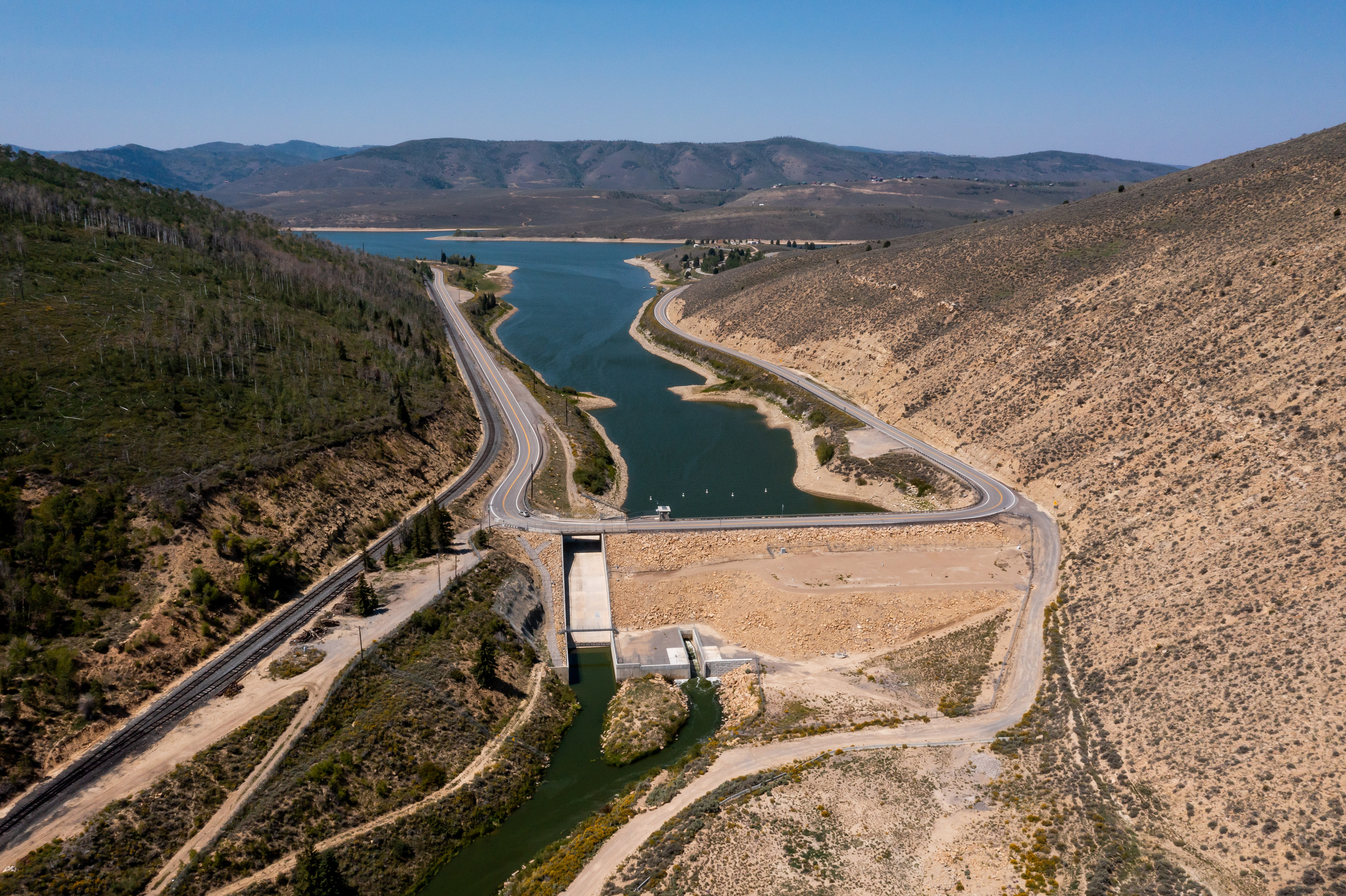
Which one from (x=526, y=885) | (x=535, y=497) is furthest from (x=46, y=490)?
(x=526, y=885)

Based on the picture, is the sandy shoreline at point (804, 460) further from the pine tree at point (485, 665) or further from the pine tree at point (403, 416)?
the pine tree at point (485, 665)

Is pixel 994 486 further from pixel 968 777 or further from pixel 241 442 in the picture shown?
pixel 241 442

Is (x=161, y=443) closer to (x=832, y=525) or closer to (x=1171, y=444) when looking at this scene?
(x=832, y=525)

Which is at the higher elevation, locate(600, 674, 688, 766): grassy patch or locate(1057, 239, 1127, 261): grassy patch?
locate(1057, 239, 1127, 261): grassy patch

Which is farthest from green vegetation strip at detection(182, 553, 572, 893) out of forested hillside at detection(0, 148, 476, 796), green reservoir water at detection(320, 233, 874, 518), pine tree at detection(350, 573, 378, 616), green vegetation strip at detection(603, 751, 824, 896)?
green reservoir water at detection(320, 233, 874, 518)

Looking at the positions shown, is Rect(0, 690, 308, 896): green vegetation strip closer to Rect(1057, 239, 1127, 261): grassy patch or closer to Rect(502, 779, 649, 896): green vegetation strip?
Rect(502, 779, 649, 896): green vegetation strip

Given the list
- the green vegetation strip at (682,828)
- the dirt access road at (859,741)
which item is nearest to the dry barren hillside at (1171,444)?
the dirt access road at (859,741)
